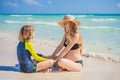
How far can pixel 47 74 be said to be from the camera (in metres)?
2.49

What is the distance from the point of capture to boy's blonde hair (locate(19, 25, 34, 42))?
249cm

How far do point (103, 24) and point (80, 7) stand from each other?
0.31 meters

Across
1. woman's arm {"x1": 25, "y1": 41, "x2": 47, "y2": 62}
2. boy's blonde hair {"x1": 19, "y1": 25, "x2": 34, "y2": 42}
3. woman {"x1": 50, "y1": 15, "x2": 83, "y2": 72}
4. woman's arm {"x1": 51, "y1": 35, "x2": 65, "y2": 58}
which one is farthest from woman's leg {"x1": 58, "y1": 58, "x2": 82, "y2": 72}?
boy's blonde hair {"x1": 19, "y1": 25, "x2": 34, "y2": 42}

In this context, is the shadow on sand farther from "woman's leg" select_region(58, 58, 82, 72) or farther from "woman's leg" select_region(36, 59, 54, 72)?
"woman's leg" select_region(58, 58, 82, 72)

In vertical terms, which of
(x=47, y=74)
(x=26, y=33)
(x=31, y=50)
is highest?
(x=26, y=33)

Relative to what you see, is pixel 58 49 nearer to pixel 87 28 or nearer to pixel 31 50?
pixel 31 50

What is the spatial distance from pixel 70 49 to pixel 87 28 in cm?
30

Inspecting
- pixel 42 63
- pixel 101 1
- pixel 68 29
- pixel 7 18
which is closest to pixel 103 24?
pixel 101 1

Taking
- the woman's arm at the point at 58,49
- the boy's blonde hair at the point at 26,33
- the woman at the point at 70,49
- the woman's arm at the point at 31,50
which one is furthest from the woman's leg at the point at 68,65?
the boy's blonde hair at the point at 26,33

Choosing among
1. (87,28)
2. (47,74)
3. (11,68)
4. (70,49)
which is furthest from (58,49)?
(11,68)

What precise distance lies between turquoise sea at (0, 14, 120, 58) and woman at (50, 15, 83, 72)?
72mm

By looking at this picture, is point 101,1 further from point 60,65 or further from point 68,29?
point 60,65

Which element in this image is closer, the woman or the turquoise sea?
the woman

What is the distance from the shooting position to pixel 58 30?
102 inches
